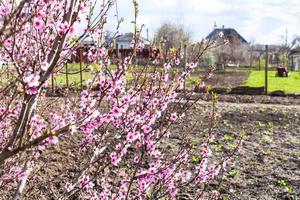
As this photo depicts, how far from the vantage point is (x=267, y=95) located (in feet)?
50.2

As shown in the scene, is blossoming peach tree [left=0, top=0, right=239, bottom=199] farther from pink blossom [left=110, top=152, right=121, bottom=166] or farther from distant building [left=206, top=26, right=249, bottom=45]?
distant building [left=206, top=26, right=249, bottom=45]

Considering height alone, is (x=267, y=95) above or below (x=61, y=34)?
below

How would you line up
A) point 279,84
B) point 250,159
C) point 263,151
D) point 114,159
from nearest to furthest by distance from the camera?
point 114,159, point 250,159, point 263,151, point 279,84

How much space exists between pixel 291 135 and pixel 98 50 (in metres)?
6.75

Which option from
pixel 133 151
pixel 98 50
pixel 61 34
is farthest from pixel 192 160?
pixel 61 34

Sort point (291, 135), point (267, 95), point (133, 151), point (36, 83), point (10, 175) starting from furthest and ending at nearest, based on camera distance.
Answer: point (267, 95)
point (291, 135)
point (133, 151)
point (10, 175)
point (36, 83)

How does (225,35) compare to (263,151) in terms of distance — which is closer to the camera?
(263,151)

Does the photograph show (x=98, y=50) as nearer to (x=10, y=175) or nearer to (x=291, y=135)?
(x=10, y=175)

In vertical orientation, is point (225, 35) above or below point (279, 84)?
above

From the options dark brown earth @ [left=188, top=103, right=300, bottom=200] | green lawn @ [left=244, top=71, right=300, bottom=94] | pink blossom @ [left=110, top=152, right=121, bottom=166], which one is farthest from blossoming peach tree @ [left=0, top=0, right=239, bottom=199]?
green lawn @ [left=244, top=71, right=300, bottom=94]

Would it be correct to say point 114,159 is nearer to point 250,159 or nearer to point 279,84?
point 250,159

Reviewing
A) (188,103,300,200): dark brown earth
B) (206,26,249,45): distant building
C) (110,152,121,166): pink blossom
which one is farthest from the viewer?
(188,103,300,200): dark brown earth

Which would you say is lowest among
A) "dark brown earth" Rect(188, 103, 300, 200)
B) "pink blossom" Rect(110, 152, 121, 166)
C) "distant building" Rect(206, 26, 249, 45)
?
"dark brown earth" Rect(188, 103, 300, 200)

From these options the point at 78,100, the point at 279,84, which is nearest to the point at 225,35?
the point at 279,84
